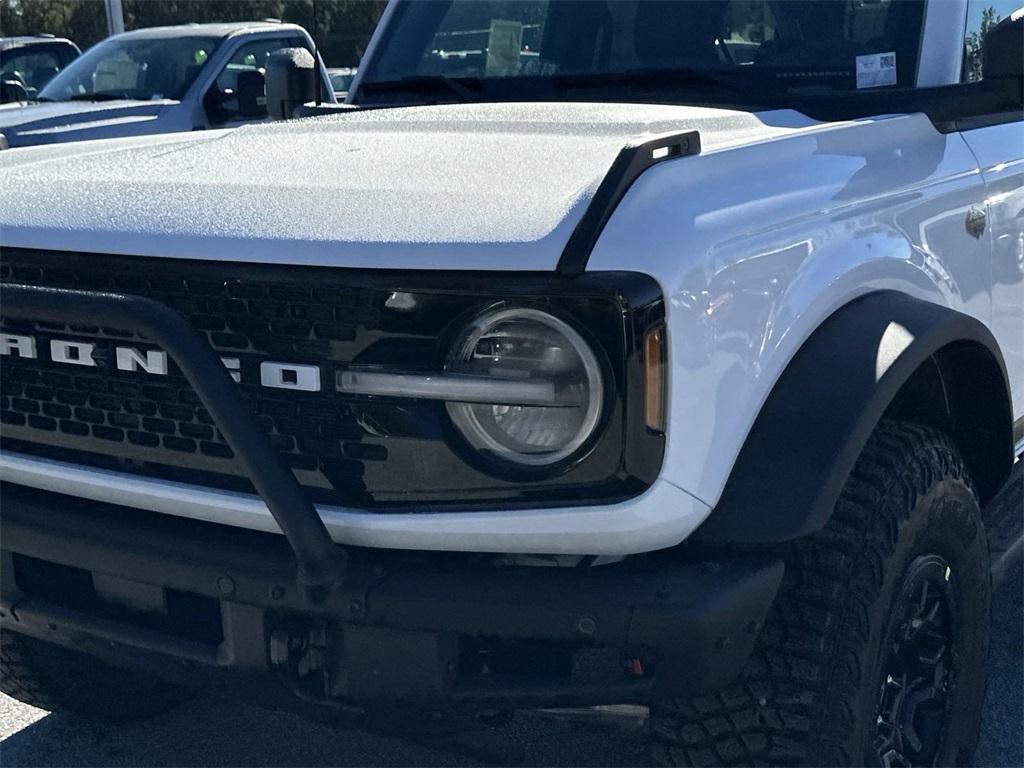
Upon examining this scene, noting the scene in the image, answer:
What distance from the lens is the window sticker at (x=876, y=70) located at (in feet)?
10.1

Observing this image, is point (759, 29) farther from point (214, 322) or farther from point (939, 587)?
point (214, 322)

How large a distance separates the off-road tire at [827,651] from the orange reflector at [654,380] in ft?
1.26

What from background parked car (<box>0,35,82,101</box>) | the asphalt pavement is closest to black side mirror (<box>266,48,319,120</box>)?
the asphalt pavement

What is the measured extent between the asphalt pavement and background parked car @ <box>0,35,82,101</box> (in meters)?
9.51

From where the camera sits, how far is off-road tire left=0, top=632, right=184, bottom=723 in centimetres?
290

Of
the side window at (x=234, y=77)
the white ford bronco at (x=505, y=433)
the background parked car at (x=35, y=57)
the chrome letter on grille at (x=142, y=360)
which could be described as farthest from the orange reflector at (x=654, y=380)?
the background parked car at (x=35, y=57)

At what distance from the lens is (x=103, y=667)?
2.95m

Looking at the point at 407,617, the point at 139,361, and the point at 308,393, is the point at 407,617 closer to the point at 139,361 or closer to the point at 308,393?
the point at 308,393

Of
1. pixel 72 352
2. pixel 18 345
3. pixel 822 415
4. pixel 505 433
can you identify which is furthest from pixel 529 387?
pixel 18 345

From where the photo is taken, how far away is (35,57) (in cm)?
1199

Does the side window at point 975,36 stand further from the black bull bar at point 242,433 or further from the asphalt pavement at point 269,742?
the black bull bar at point 242,433

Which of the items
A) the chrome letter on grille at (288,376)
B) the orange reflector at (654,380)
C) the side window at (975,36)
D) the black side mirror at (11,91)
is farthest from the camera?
the black side mirror at (11,91)

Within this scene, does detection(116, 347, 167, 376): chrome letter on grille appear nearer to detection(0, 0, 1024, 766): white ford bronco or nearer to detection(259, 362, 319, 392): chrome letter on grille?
detection(0, 0, 1024, 766): white ford bronco

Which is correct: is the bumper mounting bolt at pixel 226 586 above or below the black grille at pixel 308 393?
below
